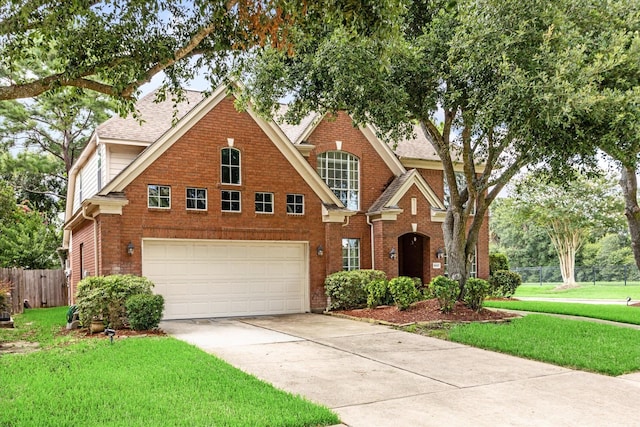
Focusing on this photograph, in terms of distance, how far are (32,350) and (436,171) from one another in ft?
51.9

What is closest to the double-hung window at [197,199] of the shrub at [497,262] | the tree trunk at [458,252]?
the tree trunk at [458,252]

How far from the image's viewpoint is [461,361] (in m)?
9.07

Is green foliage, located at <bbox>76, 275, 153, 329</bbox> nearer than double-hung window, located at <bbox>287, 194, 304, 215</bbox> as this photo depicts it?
Yes

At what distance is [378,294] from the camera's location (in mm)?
15914

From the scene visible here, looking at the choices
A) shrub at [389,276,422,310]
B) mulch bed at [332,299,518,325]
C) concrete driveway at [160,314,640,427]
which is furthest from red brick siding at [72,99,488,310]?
concrete driveway at [160,314,640,427]

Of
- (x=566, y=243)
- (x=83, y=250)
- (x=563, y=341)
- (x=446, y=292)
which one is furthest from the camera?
(x=566, y=243)

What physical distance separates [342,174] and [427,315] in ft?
23.5

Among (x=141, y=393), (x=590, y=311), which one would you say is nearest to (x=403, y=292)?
(x=590, y=311)

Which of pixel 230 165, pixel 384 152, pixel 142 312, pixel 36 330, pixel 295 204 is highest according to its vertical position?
pixel 384 152

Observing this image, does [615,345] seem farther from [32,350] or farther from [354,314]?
[32,350]

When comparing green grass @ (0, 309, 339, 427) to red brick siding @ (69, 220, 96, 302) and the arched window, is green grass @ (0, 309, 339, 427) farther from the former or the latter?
the arched window

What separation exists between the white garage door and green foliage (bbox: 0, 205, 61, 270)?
15.5m

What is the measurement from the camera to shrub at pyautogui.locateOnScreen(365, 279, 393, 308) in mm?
15961

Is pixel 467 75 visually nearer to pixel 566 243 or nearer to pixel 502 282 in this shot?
pixel 502 282
